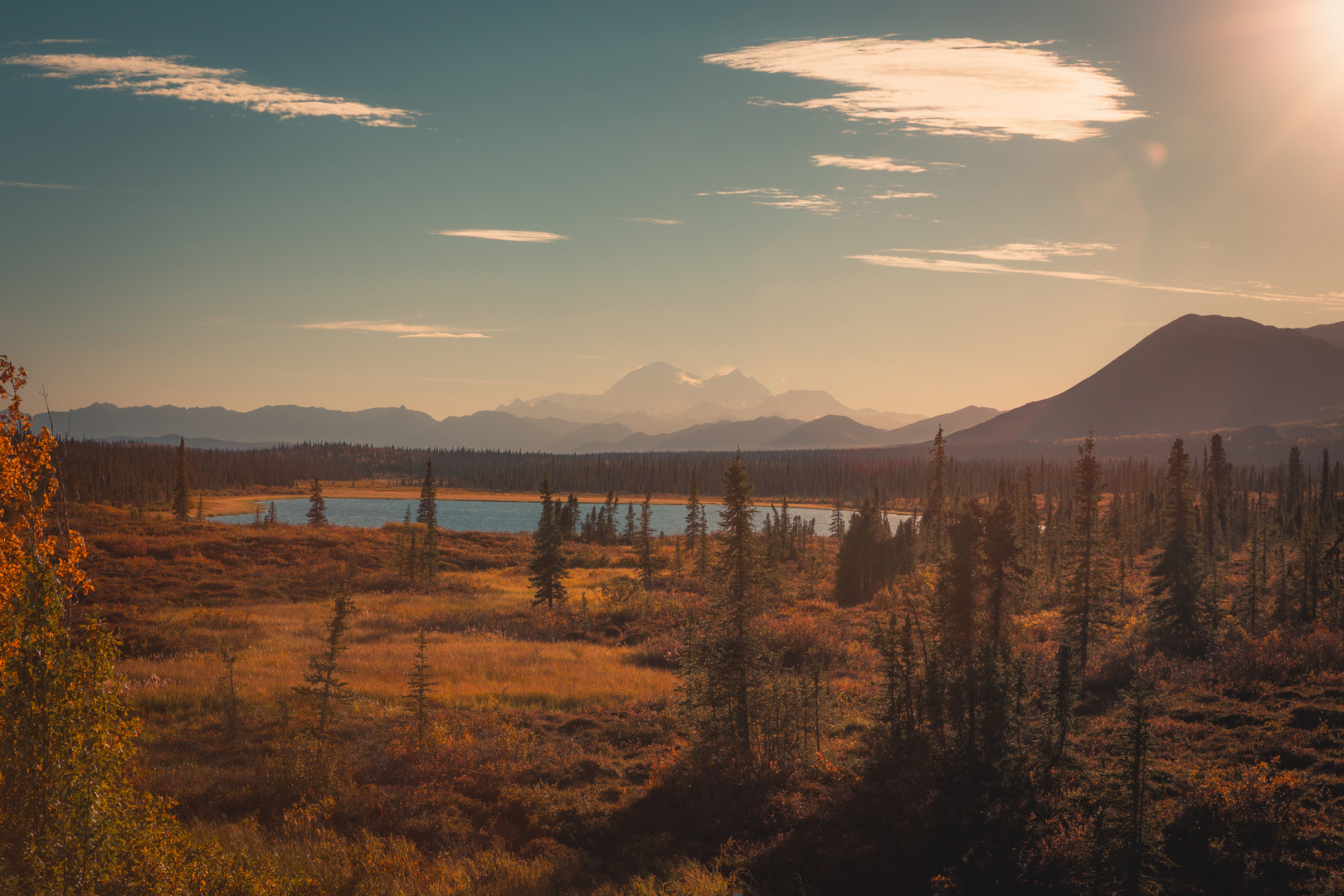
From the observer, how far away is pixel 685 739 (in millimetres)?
22203

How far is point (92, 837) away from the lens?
7680mm

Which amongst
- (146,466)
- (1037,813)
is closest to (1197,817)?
(1037,813)

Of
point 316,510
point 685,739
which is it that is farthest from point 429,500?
point 685,739

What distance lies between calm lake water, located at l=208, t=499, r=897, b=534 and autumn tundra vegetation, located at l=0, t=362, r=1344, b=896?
81.2m

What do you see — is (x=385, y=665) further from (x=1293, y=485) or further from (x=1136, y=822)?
(x=1293, y=485)

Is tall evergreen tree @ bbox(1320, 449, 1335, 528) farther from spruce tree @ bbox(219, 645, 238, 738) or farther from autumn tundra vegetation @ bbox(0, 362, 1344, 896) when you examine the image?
spruce tree @ bbox(219, 645, 238, 738)

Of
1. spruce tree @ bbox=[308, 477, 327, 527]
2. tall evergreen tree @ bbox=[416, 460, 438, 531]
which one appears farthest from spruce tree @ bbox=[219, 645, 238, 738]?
spruce tree @ bbox=[308, 477, 327, 527]

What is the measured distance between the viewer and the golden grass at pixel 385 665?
74.8 feet

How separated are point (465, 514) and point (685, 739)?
446 feet

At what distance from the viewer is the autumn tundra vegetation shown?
8.76 meters

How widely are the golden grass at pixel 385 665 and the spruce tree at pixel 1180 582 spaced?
27253 millimetres

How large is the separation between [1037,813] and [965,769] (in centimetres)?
228

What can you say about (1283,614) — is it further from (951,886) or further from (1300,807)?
(951,886)

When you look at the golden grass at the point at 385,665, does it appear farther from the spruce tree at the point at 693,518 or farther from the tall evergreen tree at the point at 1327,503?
the tall evergreen tree at the point at 1327,503
